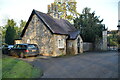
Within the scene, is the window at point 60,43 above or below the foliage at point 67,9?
below

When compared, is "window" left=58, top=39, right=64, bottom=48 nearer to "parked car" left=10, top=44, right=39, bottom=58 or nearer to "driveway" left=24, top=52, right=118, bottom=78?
"parked car" left=10, top=44, right=39, bottom=58

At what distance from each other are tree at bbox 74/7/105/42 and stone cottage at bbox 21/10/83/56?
26.8 ft

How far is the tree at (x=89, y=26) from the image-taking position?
28.0 meters

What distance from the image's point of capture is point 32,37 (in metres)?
18.8

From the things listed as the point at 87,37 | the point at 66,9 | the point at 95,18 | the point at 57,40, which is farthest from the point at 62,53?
the point at 66,9

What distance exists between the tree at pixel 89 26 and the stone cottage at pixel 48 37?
8.17m

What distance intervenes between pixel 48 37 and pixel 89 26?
1522cm

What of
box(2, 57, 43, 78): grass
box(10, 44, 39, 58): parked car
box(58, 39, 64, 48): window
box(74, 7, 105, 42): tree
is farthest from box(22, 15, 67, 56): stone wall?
box(74, 7, 105, 42): tree

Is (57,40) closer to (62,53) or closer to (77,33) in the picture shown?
(62,53)

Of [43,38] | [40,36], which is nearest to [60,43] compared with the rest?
[43,38]

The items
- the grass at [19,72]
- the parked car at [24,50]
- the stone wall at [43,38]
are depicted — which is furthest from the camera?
A: the stone wall at [43,38]

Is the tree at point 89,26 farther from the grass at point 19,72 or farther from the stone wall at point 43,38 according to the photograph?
the grass at point 19,72

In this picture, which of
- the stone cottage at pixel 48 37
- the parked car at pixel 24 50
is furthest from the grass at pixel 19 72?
the stone cottage at pixel 48 37

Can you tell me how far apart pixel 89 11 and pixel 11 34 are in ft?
73.6
